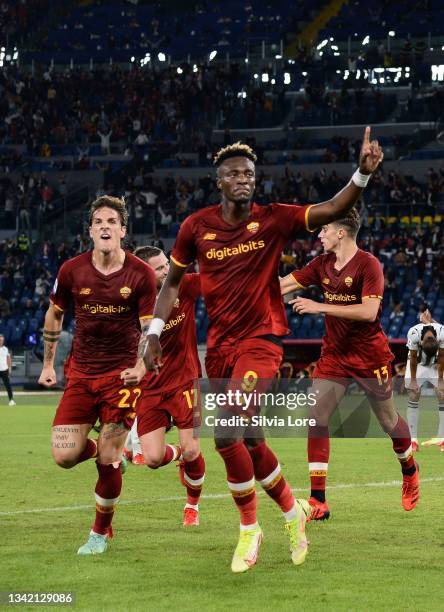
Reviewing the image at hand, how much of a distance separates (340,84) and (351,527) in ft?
131

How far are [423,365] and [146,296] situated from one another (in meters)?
11.5

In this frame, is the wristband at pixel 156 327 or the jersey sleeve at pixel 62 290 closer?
the wristband at pixel 156 327

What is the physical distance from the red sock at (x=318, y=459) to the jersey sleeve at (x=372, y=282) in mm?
1294

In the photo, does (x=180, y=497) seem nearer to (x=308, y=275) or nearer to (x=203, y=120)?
(x=308, y=275)

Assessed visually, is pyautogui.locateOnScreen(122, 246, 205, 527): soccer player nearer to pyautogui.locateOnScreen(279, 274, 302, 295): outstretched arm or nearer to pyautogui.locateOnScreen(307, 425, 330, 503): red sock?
pyautogui.locateOnScreen(279, 274, 302, 295): outstretched arm

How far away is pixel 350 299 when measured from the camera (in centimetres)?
1147

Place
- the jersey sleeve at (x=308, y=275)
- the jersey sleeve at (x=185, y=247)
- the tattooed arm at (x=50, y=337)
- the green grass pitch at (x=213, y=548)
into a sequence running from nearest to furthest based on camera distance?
the green grass pitch at (x=213, y=548)
the jersey sleeve at (x=185, y=247)
the tattooed arm at (x=50, y=337)
the jersey sleeve at (x=308, y=275)

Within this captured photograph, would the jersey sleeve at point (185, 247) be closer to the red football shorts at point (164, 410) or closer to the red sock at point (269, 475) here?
the red sock at point (269, 475)

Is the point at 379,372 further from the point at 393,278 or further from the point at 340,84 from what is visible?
the point at 340,84

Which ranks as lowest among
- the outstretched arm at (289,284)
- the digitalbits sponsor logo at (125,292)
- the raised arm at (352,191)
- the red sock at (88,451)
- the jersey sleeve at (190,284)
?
the red sock at (88,451)

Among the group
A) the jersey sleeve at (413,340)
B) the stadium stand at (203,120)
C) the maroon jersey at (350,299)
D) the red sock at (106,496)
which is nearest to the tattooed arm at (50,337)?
the red sock at (106,496)

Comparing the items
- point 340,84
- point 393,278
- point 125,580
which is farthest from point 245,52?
point 125,580

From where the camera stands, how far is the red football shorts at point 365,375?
11.5m

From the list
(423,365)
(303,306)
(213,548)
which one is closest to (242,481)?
(213,548)
